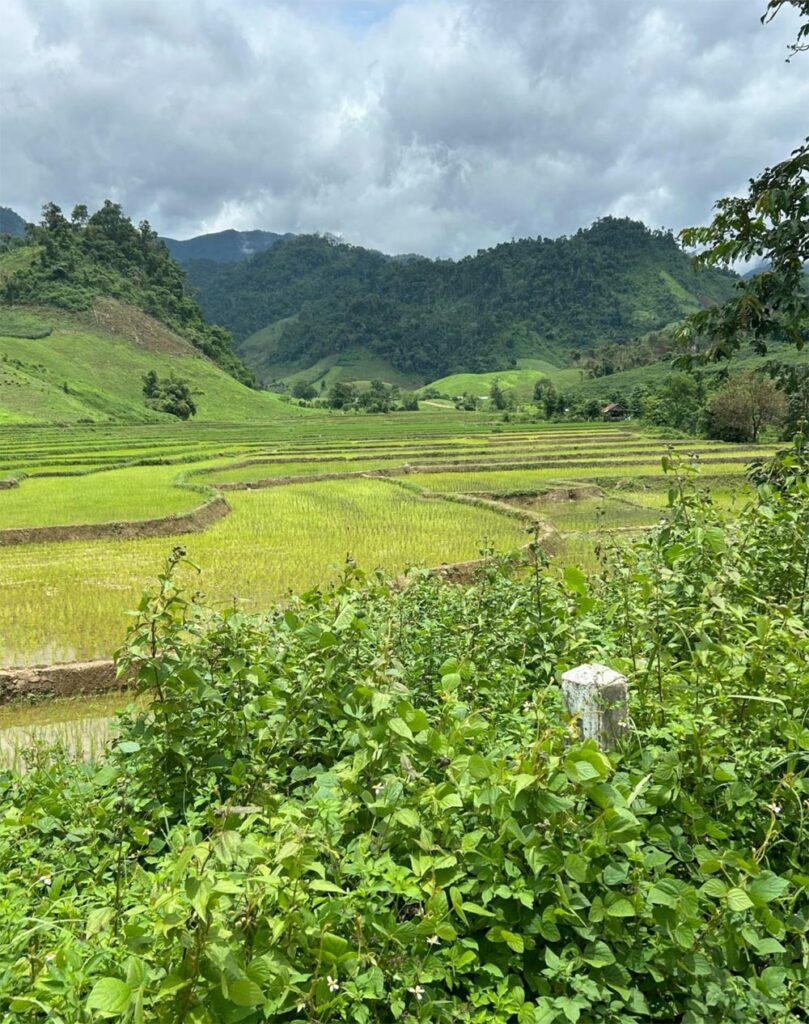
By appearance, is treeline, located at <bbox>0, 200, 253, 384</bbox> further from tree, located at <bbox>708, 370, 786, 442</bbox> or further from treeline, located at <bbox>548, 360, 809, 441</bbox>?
tree, located at <bbox>708, 370, 786, 442</bbox>

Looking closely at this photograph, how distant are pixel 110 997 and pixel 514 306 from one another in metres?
142

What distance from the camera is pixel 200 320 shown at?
89.2 m

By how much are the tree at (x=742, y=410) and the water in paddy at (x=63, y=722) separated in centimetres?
3576

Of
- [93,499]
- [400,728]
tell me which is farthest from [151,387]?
[400,728]

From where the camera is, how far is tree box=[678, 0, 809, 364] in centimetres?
575

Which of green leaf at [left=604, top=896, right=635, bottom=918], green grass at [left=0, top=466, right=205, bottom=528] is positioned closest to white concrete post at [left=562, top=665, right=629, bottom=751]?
green leaf at [left=604, top=896, right=635, bottom=918]

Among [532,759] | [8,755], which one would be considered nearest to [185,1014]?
[532,759]

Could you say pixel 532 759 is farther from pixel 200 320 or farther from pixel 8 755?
pixel 200 320

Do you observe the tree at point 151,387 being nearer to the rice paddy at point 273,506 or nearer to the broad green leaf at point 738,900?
the rice paddy at point 273,506

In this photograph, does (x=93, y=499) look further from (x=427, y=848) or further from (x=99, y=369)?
(x=99, y=369)

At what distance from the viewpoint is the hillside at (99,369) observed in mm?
50000

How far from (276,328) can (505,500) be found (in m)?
161

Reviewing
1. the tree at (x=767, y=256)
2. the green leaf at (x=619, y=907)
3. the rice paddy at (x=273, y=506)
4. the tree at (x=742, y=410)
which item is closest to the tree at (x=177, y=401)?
the rice paddy at (x=273, y=506)

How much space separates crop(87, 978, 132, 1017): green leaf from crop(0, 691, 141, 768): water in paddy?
4.60m
